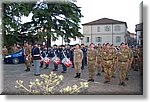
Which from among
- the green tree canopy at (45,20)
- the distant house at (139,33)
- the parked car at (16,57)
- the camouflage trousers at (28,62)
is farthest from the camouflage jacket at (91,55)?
the parked car at (16,57)

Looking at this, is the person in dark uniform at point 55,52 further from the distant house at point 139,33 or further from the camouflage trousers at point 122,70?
the distant house at point 139,33

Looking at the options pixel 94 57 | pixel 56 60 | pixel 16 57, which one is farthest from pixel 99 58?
pixel 16 57

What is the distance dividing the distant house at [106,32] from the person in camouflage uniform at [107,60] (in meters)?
0.12

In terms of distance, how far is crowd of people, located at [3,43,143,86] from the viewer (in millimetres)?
4117

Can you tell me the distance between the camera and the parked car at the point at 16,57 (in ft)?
13.9

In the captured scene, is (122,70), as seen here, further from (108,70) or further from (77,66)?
Result: (77,66)

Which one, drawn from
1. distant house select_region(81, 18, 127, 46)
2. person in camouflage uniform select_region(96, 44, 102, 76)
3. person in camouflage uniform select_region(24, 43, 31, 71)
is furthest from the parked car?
person in camouflage uniform select_region(96, 44, 102, 76)

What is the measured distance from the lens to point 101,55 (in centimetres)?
420

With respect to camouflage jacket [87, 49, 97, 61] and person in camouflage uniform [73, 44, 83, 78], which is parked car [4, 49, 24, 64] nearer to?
person in camouflage uniform [73, 44, 83, 78]

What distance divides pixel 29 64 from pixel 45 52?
29 cm

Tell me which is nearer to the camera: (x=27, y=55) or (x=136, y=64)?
(x=136, y=64)

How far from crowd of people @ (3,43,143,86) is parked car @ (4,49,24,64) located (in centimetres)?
7

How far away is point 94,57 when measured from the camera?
13.8 feet

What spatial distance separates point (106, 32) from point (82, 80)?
2.52 feet
